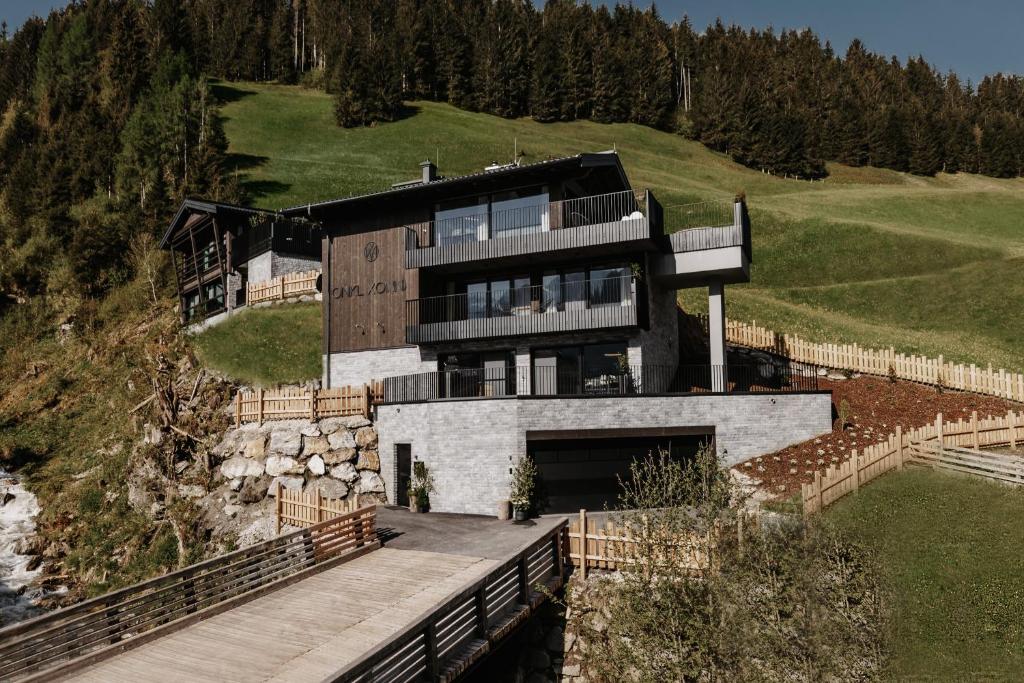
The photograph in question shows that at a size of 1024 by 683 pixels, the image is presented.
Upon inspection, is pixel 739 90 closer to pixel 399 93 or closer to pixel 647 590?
pixel 399 93

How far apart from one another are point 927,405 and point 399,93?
261 feet

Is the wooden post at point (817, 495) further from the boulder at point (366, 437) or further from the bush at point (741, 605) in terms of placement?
the boulder at point (366, 437)

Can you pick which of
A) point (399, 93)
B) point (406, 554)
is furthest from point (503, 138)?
point (406, 554)

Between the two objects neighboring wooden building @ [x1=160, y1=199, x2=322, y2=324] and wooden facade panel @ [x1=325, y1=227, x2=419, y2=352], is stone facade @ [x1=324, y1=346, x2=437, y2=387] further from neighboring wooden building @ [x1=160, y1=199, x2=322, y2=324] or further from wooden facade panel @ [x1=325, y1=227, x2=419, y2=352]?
neighboring wooden building @ [x1=160, y1=199, x2=322, y2=324]

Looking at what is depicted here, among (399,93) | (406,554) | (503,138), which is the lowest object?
(406,554)

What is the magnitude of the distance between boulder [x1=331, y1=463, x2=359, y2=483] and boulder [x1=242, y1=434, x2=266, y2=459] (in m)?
3.21

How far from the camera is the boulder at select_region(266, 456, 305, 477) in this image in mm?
26297

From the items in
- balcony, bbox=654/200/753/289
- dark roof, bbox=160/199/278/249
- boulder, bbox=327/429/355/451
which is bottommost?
boulder, bbox=327/429/355/451

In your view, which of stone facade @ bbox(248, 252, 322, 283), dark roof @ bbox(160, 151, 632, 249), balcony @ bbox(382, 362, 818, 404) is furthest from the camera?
stone facade @ bbox(248, 252, 322, 283)

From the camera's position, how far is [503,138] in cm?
8394

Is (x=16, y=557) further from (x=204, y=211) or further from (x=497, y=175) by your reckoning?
(x=497, y=175)

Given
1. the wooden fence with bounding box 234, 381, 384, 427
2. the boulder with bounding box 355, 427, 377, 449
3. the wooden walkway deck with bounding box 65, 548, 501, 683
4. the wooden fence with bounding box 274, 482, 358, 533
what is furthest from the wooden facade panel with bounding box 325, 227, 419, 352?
the wooden walkway deck with bounding box 65, 548, 501, 683

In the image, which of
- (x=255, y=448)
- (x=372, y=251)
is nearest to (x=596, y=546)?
(x=255, y=448)

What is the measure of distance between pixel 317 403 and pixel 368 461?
3.38 m
